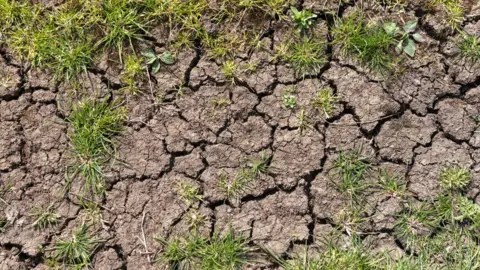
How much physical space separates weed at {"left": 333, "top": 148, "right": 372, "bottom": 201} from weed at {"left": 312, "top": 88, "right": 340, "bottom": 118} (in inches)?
10.1

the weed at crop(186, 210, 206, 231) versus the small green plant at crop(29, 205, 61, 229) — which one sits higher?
the small green plant at crop(29, 205, 61, 229)

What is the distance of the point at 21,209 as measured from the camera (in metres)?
2.99

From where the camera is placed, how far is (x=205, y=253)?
293cm

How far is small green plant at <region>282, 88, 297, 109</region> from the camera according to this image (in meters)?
3.08

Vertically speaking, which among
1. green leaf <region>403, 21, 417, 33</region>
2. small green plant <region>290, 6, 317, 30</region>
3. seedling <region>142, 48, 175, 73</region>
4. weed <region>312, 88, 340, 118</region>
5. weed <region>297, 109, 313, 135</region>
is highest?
small green plant <region>290, 6, 317, 30</region>

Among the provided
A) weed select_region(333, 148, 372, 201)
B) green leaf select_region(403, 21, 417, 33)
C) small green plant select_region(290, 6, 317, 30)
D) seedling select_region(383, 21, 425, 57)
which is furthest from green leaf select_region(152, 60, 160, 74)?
green leaf select_region(403, 21, 417, 33)

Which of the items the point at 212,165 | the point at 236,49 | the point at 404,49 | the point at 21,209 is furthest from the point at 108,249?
the point at 404,49

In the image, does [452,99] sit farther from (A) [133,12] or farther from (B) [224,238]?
(A) [133,12]

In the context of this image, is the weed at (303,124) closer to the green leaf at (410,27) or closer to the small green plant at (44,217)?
the green leaf at (410,27)

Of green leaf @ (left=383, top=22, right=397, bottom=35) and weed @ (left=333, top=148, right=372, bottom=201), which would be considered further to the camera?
green leaf @ (left=383, top=22, right=397, bottom=35)

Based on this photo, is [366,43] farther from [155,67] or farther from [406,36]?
[155,67]

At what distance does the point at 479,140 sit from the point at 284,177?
3.57ft

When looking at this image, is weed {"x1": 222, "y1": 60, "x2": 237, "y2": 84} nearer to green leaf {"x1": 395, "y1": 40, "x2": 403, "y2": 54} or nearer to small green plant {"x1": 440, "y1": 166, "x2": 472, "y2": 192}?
green leaf {"x1": 395, "y1": 40, "x2": 403, "y2": 54}

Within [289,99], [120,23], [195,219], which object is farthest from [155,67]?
[195,219]
